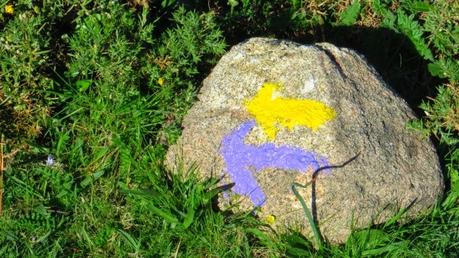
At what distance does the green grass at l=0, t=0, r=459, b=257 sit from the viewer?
11.5 feet

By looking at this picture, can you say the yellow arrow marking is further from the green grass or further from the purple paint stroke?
the green grass

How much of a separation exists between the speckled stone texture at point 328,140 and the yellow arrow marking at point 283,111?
33 mm

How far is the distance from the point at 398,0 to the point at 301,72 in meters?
1.32

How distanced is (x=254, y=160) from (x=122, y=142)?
703 millimetres

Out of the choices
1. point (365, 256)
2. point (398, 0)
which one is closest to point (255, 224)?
point (365, 256)

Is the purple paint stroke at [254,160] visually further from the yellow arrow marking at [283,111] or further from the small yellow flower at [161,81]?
the small yellow flower at [161,81]

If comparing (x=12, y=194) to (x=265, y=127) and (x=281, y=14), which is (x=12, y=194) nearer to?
(x=265, y=127)

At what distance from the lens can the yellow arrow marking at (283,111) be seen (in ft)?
11.8

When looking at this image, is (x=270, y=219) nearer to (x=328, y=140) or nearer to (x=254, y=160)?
(x=254, y=160)

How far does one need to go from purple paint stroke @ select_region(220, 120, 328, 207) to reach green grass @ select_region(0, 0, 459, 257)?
4.4 inches

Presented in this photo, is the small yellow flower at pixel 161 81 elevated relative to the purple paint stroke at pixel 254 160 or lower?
elevated

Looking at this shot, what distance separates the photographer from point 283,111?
3641 mm

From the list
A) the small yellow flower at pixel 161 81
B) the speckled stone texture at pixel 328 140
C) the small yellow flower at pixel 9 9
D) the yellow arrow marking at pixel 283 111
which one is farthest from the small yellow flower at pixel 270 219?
the small yellow flower at pixel 9 9

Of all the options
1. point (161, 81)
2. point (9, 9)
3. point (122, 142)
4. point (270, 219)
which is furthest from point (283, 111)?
point (9, 9)
